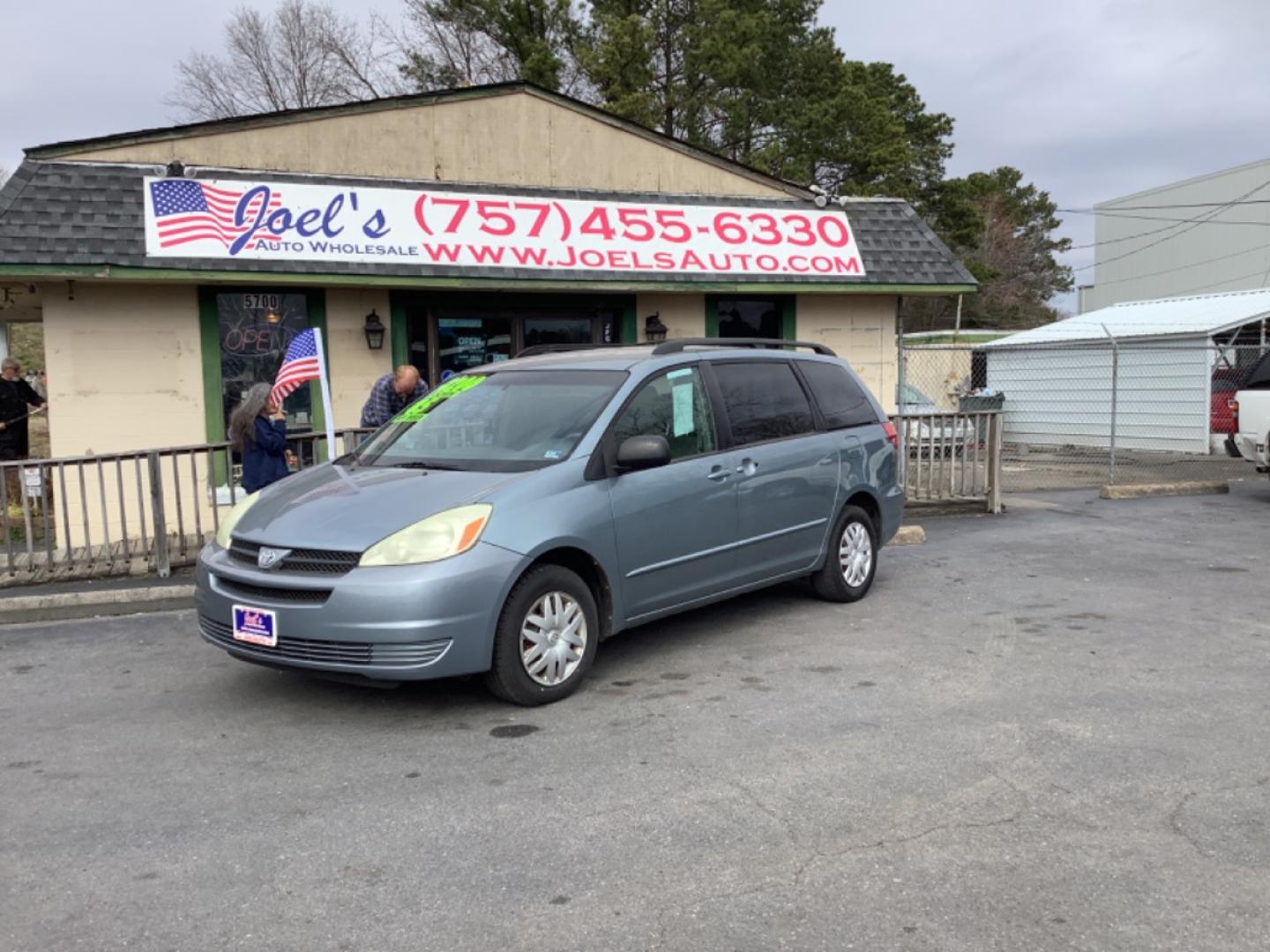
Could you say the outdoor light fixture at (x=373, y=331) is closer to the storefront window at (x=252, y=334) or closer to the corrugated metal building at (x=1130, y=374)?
the storefront window at (x=252, y=334)

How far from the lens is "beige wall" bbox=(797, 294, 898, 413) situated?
1268cm

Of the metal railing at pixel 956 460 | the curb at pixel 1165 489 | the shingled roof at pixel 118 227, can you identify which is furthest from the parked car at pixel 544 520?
the curb at pixel 1165 489

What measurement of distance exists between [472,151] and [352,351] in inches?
100

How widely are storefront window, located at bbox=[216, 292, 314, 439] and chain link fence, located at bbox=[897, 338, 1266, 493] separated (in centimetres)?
996

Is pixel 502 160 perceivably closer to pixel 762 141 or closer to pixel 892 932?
pixel 892 932

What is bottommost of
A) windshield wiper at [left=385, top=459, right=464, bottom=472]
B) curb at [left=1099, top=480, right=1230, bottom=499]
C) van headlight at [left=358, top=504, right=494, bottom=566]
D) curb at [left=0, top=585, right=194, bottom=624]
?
curb at [left=1099, top=480, right=1230, bottom=499]

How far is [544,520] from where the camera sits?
4992 mm

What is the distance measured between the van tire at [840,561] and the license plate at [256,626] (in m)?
3.72

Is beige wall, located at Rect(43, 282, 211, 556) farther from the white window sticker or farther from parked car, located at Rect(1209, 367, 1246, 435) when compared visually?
parked car, located at Rect(1209, 367, 1246, 435)

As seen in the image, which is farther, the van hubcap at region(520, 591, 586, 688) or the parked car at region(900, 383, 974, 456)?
the parked car at region(900, 383, 974, 456)

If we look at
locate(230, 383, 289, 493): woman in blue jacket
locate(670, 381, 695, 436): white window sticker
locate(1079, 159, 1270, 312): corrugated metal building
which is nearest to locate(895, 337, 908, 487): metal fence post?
locate(670, 381, 695, 436): white window sticker

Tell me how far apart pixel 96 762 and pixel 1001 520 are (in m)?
9.24

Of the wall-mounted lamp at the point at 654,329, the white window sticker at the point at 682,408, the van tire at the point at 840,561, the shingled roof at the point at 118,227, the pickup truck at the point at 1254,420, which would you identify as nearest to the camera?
the white window sticker at the point at 682,408

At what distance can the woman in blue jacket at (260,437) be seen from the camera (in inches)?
299
